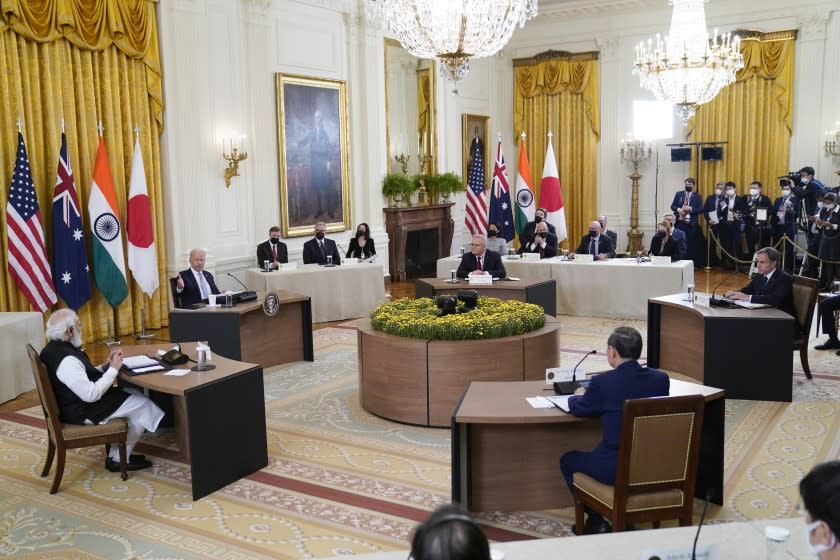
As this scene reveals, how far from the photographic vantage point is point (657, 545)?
9.61 ft

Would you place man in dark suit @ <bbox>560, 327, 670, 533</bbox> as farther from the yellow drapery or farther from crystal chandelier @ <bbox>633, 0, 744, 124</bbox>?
the yellow drapery

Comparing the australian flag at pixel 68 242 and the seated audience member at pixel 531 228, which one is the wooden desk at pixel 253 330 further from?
the seated audience member at pixel 531 228

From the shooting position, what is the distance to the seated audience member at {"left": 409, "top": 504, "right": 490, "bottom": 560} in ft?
5.22

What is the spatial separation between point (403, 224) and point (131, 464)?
957 cm

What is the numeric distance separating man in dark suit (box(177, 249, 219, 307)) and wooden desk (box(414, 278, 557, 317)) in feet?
8.47

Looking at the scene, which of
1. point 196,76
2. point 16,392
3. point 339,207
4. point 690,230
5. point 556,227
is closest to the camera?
point 16,392

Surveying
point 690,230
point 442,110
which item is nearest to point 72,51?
point 442,110

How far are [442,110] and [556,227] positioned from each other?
344cm

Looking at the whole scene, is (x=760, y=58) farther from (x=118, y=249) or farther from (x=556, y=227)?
(x=118, y=249)

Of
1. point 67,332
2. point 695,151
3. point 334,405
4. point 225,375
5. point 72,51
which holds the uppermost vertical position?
point 72,51

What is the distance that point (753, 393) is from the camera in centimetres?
736

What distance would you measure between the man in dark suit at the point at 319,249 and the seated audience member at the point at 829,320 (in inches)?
253

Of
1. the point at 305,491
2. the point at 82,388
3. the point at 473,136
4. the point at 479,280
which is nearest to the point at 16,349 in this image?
the point at 82,388

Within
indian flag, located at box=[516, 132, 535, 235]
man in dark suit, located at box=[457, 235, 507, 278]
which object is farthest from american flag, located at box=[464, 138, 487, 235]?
man in dark suit, located at box=[457, 235, 507, 278]
